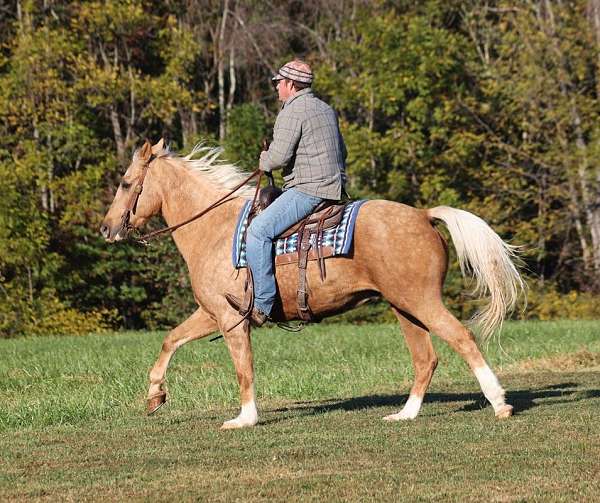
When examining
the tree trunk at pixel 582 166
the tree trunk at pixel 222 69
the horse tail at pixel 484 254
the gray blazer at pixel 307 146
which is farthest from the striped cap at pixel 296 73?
the tree trunk at pixel 222 69

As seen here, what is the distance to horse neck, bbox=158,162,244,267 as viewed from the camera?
1119 cm

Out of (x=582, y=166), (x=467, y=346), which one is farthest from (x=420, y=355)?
(x=582, y=166)

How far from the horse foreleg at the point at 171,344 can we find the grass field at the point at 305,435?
0.73ft

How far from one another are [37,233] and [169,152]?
75.6ft

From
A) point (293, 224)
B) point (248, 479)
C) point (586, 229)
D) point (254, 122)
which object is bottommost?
point (586, 229)

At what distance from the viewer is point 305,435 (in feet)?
31.7

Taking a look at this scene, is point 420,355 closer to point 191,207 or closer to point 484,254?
point 484,254

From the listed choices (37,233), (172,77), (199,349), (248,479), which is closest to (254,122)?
(172,77)

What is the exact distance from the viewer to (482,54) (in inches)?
1571

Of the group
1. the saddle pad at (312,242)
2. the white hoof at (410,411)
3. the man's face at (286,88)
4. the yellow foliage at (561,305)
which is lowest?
the yellow foliage at (561,305)

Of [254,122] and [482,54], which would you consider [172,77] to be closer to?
[254,122]

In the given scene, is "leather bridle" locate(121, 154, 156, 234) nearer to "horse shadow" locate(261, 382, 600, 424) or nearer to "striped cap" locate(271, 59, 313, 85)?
"striped cap" locate(271, 59, 313, 85)

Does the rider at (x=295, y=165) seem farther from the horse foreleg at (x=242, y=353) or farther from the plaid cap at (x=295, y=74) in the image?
the horse foreleg at (x=242, y=353)

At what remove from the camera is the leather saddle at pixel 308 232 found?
10.5m
